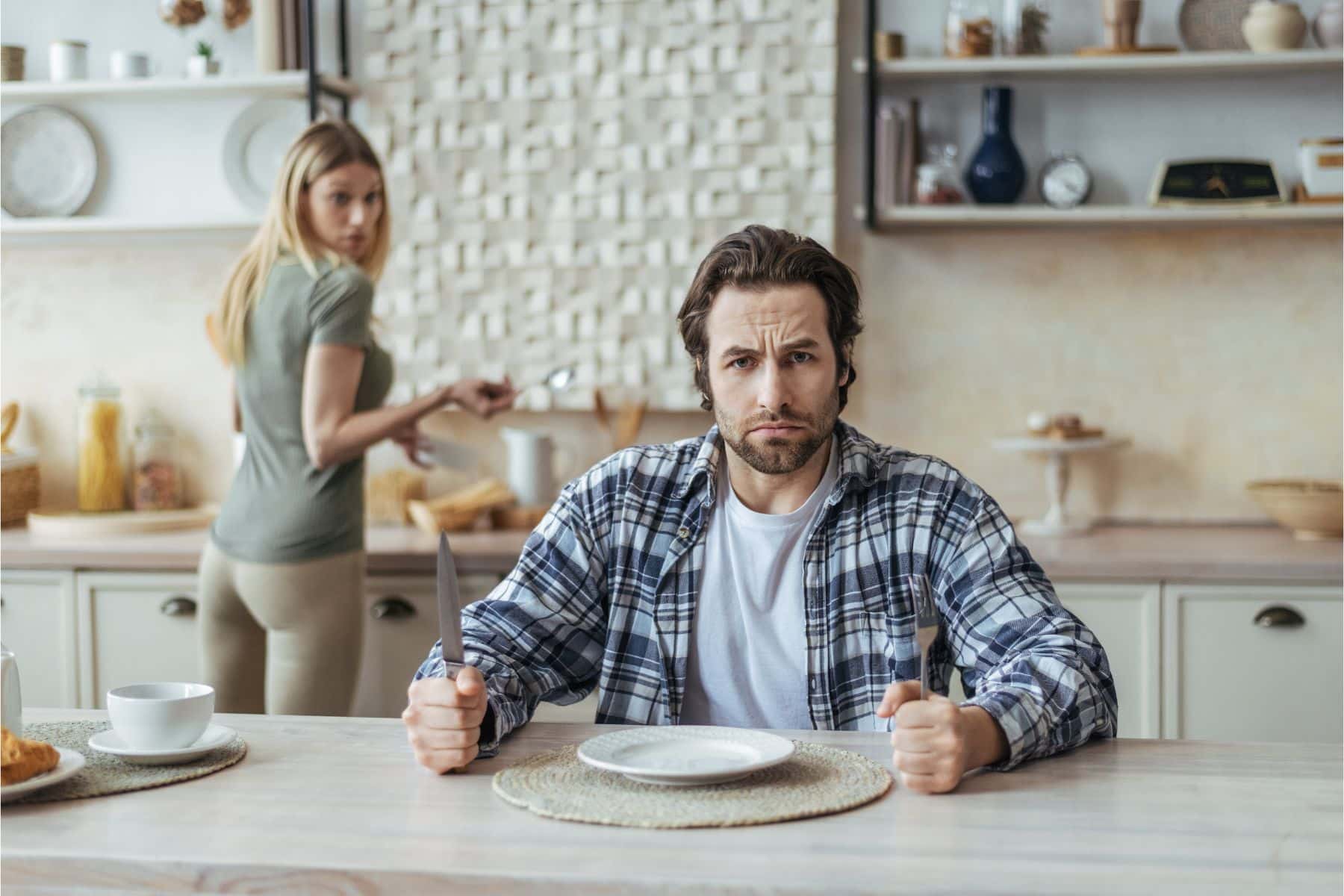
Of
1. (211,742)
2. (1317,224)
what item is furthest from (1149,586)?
(211,742)

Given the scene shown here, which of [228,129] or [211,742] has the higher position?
[228,129]

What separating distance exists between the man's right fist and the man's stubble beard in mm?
524

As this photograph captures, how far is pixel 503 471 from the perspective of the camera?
11.1 ft

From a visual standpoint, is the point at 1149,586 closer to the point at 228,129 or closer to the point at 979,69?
the point at 979,69

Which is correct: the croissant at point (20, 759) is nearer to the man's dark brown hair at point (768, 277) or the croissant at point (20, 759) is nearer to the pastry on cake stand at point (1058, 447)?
the man's dark brown hair at point (768, 277)

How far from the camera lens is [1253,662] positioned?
262cm

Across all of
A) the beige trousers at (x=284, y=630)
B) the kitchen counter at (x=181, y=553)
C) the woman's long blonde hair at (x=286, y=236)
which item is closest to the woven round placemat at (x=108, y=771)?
the beige trousers at (x=284, y=630)

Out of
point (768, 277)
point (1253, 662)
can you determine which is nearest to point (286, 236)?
point (768, 277)

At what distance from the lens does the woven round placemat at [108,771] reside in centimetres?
122

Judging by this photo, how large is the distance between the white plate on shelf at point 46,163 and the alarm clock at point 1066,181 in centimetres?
242

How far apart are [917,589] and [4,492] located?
2529 millimetres

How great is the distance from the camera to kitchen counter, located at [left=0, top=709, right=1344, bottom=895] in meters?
1.01

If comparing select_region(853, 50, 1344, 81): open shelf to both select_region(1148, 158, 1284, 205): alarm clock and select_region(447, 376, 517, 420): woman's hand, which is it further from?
select_region(447, 376, 517, 420): woman's hand

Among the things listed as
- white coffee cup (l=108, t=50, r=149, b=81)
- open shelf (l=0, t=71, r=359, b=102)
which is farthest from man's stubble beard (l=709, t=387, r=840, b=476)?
white coffee cup (l=108, t=50, r=149, b=81)
